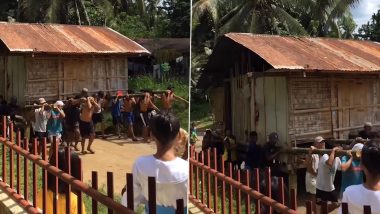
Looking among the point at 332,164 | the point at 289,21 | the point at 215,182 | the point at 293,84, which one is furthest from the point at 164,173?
the point at 293,84

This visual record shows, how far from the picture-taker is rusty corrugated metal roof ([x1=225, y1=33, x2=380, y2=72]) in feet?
6.27

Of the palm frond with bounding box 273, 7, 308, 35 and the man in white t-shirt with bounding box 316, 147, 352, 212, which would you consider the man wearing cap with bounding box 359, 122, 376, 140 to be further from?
the man in white t-shirt with bounding box 316, 147, 352, 212

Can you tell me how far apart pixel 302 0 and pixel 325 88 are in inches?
50.4

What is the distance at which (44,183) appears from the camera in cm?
138

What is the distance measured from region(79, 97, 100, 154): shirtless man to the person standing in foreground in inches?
3.5

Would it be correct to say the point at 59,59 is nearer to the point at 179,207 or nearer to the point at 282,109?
the point at 179,207

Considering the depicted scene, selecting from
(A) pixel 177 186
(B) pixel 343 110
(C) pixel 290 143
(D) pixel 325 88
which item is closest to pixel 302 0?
(B) pixel 343 110

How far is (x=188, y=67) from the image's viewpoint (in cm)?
72

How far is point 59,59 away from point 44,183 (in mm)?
593

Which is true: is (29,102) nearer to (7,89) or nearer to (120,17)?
(7,89)

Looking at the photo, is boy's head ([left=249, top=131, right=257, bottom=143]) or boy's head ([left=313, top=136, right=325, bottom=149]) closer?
boy's head ([left=313, top=136, right=325, bottom=149])

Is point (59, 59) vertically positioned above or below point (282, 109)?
above

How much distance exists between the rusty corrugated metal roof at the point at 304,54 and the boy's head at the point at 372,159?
0.80 meters

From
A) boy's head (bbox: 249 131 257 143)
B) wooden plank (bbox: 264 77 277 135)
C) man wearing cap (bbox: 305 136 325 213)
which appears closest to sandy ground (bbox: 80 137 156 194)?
man wearing cap (bbox: 305 136 325 213)
